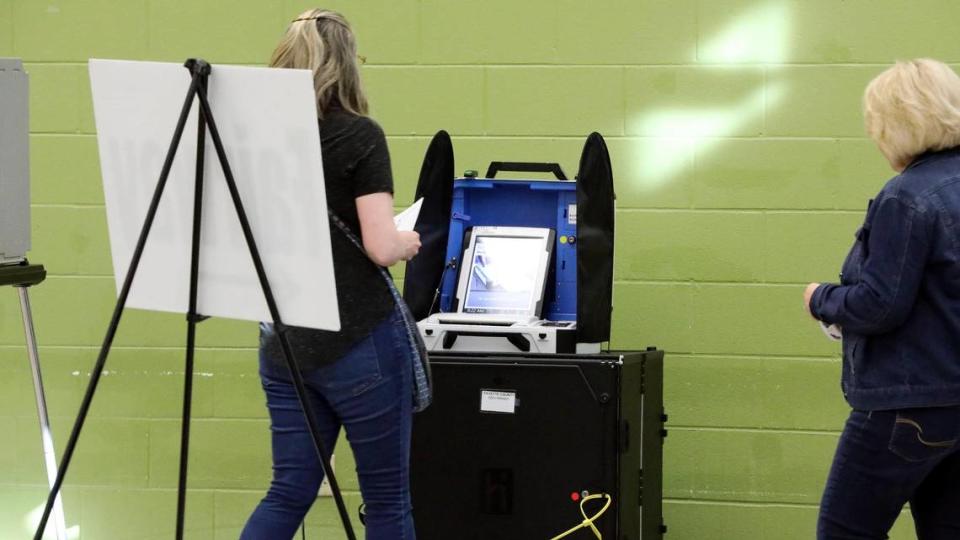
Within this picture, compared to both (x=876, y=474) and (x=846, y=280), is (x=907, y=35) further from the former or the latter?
(x=876, y=474)

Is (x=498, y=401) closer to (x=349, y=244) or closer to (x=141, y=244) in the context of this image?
(x=349, y=244)

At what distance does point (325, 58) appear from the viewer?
2.04 m

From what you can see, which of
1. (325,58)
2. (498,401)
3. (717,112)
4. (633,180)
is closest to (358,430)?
(325,58)

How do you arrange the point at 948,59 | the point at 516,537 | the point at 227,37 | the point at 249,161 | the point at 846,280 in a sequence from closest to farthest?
1. the point at 249,161
2. the point at 846,280
3. the point at 516,537
4. the point at 948,59
5. the point at 227,37

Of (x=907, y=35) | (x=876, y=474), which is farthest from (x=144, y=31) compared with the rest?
(x=876, y=474)

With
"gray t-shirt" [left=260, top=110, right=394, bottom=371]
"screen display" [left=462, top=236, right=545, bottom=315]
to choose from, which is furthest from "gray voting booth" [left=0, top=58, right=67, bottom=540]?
"screen display" [left=462, top=236, right=545, bottom=315]

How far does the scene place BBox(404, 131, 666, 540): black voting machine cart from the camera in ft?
9.05

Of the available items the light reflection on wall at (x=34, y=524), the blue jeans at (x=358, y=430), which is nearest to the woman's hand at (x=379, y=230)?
the blue jeans at (x=358, y=430)

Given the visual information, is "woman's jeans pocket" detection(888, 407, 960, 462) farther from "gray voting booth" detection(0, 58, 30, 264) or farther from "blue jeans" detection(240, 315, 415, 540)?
"gray voting booth" detection(0, 58, 30, 264)

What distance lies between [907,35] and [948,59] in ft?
0.41

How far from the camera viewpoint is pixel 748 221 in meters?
3.43

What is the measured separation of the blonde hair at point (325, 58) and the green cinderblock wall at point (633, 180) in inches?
57.2

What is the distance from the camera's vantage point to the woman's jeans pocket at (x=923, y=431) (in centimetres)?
203

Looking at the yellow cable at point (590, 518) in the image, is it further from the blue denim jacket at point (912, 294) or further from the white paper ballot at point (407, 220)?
the white paper ballot at point (407, 220)
